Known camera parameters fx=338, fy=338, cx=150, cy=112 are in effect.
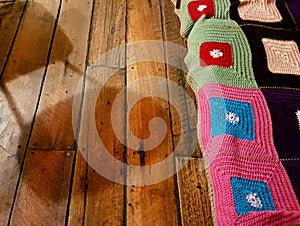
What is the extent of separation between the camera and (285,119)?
0.99m

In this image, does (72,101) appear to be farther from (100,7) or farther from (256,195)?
(256,195)

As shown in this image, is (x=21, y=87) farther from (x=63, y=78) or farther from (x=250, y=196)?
(x=250, y=196)

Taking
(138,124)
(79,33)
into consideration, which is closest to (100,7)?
(79,33)

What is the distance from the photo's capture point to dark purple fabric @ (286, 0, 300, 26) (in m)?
1.35

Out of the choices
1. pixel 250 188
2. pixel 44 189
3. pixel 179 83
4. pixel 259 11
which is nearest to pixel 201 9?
pixel 259 11

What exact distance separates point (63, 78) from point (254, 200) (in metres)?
1.03

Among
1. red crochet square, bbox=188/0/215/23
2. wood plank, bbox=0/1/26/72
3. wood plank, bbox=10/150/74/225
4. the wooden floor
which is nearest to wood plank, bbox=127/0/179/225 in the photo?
the wooden floor

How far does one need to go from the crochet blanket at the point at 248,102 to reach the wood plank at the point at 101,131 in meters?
0.37

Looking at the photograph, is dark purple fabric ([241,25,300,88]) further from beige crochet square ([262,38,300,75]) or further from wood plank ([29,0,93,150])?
wood plank ([29,0,93,150])

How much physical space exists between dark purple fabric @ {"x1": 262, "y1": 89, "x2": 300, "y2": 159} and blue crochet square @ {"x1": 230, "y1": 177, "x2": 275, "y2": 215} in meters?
0.12

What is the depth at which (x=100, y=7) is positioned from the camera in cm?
194

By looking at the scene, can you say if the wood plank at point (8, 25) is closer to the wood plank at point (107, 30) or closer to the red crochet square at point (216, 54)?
the wood plank at point (107, 30)

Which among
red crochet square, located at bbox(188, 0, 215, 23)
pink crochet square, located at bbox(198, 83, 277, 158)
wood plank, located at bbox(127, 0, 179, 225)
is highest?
red crochet square, located at bbox(188, 0, 215, 23)

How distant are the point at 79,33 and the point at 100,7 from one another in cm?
27
